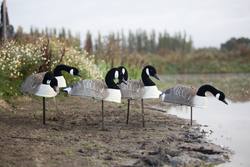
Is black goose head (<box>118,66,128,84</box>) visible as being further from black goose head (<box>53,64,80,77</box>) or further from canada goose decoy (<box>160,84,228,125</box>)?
black goose head (<box>53,64,80,77</box>)

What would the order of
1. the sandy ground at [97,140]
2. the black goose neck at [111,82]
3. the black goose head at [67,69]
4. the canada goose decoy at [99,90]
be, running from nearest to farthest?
the sandy ground at [97,140] < the canada goose decoy at [99,90] < the black goose neck at [111,82] < the black goose head at [67,69]

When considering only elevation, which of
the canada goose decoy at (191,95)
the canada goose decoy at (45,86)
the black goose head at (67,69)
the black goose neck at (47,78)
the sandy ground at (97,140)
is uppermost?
the black goose head at (67,69)

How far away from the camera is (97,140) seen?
8.36m

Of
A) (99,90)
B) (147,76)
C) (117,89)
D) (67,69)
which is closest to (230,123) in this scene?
(147,76)

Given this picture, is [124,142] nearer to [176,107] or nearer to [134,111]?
[134,111]

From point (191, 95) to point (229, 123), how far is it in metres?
1.43

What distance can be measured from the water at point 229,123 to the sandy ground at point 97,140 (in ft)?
0.88

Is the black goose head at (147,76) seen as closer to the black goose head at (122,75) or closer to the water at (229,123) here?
the black goose head at (122,75)

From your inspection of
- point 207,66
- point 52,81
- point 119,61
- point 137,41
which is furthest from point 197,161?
point 137,41

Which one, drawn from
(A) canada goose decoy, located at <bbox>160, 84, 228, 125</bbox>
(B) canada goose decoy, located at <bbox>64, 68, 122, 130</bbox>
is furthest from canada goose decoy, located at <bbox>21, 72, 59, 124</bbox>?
(A) canada goose decoy, located at <bbox>160, 84, 228, 125</bbox>

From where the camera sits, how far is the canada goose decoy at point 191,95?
9719 mm

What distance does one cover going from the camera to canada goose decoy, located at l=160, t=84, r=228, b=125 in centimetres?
972

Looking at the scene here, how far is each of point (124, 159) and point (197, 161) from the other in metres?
1.10

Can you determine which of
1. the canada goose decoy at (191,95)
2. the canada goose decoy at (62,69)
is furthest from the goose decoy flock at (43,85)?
the canada goose decoy at (191,95)
